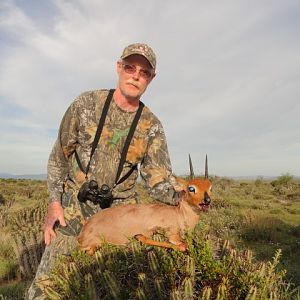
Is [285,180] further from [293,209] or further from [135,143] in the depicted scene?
[135,143]

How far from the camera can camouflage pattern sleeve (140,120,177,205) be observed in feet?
18.1

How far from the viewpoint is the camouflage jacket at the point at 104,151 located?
18.2ft

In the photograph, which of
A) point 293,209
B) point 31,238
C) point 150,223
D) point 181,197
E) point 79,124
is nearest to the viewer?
point 150,223

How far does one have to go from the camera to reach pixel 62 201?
5648 mm

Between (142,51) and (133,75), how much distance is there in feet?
1.17

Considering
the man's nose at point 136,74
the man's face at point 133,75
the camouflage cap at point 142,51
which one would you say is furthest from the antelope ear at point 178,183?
the camouflage cap at point 142,51

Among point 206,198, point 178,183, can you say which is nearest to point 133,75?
point 178,183

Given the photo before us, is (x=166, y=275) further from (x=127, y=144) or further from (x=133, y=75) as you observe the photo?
(x=133, y=75)

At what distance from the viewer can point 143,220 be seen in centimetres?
460

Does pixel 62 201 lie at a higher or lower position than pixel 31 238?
higher

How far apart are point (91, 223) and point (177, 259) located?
2033 mm

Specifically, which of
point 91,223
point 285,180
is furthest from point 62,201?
point 285,180

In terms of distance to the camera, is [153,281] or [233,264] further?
[233,264]

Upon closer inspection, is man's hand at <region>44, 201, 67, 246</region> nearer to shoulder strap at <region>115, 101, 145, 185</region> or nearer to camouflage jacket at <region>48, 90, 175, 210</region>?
camouflage jacket at <region>48, 90, 175, 210</region>
